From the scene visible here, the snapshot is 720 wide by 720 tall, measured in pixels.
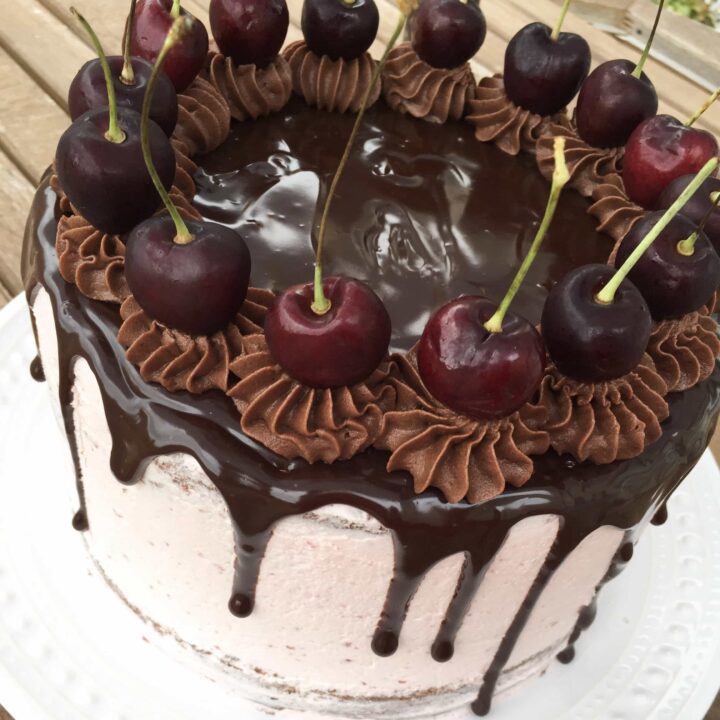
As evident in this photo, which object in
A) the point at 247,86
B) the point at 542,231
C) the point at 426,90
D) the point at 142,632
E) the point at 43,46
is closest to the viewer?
the point at 542,231

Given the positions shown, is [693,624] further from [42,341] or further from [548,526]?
[42,341]

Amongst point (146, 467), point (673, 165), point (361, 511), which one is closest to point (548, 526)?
point (361, 511)

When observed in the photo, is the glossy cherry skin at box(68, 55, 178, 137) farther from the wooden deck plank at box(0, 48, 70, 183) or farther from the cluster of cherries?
the wooden deck plank at box(0, 48, 70, 183)

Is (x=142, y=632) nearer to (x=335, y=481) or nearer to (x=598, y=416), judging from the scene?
(x=335, y=481)

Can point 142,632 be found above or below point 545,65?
below

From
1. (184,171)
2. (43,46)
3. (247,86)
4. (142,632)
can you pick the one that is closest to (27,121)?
(43,46)

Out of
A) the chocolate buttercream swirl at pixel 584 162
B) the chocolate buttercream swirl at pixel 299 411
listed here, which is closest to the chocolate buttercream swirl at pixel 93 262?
the chocolate buttercream swirl at pixel 299 411
